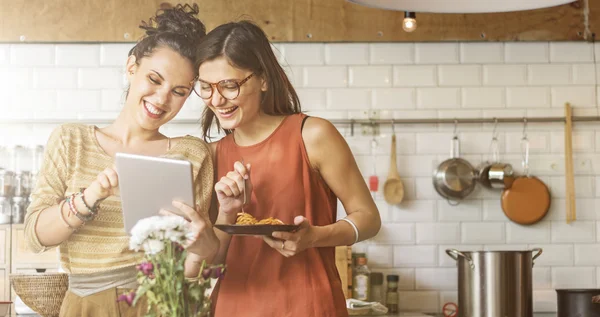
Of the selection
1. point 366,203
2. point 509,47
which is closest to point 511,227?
point 509,47

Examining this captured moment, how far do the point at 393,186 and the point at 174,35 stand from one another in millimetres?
2328

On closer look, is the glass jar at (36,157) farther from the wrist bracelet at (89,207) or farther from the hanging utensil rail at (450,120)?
the wrist bracelet at (89,207)

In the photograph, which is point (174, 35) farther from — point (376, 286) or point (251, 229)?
point (376, 286)

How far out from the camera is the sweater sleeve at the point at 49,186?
2.77m

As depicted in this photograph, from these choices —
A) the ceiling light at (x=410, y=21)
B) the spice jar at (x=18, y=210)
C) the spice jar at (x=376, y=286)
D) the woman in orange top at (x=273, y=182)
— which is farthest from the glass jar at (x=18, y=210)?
the ceiling light at (x=410, y=21)

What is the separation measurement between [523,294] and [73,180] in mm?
2581

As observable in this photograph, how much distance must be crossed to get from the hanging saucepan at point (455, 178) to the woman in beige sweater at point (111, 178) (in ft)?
7.65

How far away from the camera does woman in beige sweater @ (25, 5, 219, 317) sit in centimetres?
271

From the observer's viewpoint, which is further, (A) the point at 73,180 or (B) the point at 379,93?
(B) the point at 379,93

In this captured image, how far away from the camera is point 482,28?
5.07m

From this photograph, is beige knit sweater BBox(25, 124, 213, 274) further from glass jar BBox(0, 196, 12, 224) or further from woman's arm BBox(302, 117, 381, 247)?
glass jar BBox(0, 196, 12, 224)

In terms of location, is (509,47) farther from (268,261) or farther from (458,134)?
(268,261)

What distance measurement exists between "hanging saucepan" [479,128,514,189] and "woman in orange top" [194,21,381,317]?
233 centimetres

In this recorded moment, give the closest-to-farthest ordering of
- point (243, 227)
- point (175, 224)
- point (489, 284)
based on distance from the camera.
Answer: point (175, 224)
point (243, 227)
point (489, 284)
